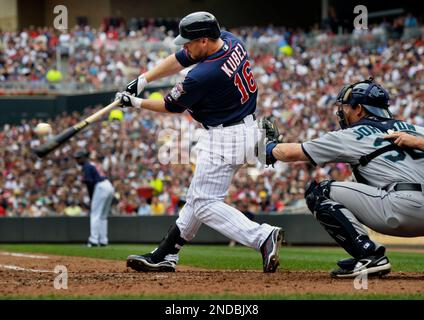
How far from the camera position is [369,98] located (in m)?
6.57

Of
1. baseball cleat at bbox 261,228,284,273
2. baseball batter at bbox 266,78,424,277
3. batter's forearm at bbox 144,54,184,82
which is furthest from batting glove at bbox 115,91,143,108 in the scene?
baseball cleat at bbox 261,228,284,273

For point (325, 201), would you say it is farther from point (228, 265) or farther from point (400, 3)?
point (400, 3)

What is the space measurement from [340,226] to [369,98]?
1.03m

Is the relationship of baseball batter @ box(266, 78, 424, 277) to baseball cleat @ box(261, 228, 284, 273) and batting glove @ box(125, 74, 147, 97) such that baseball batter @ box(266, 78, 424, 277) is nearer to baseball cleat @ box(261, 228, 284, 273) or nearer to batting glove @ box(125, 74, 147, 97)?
baseball cleat @ box(261, 228, 284, 273)

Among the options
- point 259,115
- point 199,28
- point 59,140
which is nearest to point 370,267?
point 199,28

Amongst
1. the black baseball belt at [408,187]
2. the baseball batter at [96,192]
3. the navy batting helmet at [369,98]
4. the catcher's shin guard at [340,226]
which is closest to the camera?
the black baseball belt at [408,187]

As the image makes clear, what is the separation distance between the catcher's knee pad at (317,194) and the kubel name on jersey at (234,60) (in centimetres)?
119

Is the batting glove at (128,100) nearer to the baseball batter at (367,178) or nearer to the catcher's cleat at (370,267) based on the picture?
the baseball batter at (367,178)

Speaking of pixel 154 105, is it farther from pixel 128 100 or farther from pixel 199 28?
pixel 199 28

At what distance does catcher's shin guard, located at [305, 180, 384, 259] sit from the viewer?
6.44 meters

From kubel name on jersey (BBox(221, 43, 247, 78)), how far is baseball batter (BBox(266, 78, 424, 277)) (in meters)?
0.83

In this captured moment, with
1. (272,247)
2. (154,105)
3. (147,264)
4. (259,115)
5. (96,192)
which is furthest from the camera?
(259,115)

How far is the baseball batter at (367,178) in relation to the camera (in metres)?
6.35

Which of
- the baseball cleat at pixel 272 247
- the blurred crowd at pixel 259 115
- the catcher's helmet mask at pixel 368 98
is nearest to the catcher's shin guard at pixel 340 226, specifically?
the baseball cleat at pixel 272 247
